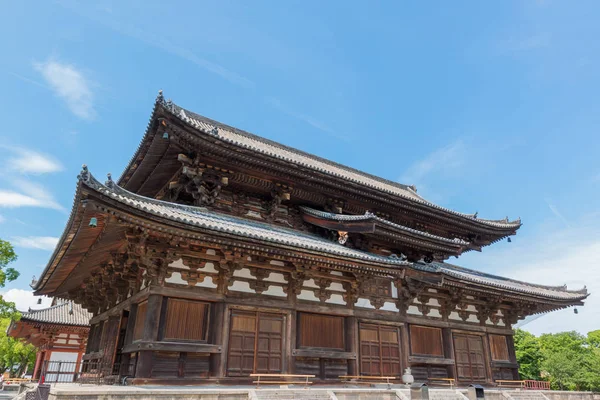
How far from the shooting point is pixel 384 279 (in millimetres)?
14258

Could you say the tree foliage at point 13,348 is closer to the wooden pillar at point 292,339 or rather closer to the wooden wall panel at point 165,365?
the wooden wall panel at point 165,365

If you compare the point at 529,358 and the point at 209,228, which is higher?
the point at 209,228

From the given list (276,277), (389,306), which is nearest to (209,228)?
(276,277)

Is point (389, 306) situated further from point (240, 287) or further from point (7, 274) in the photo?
point (7, 274)

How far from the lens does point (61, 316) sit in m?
25.3

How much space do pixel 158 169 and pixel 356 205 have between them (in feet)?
25.5

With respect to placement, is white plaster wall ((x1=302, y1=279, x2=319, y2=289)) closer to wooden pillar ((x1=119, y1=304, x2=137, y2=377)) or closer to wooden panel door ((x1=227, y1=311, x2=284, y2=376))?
wooden panel door ((x1=227, y1=311, x2=284, y2=376))

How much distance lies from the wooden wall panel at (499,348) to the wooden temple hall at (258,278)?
82 mm

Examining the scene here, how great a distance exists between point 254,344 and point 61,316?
20.3m

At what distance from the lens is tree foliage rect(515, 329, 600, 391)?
3972 centimetres

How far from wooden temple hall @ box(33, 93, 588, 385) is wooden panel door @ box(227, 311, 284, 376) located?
37mm

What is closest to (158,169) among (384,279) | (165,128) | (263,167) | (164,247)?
(165,128)

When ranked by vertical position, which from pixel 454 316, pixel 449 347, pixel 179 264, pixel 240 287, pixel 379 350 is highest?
pixel 179 264

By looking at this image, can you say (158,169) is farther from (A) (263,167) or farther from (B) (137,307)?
(B) (137,307)
